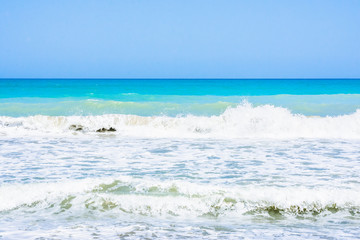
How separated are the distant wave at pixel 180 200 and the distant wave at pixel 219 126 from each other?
521 centimetres

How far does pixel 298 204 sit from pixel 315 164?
7.52ft

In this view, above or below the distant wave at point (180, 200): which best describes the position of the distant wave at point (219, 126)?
above

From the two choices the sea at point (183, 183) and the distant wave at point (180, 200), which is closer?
the sea at point (183, 183)

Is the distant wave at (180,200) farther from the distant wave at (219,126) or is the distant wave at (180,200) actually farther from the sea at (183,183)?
the distant wave at (219,126)

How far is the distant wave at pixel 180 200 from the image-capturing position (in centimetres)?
489

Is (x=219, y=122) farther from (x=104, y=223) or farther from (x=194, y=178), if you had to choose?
(x=104, y=223)

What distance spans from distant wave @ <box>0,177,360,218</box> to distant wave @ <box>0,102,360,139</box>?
17.1ft

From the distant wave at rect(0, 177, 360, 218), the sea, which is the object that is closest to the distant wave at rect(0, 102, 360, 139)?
the sea

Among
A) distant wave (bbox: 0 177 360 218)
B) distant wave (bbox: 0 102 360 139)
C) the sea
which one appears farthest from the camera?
distant wave (bbox: 0 102 360 139)

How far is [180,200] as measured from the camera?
5.11 metres

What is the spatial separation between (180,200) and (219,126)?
6581 mm

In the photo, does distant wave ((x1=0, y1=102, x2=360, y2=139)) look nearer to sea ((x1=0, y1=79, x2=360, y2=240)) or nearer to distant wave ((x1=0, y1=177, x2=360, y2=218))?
sea ((x1=0, y1=79, x2=360, y2=240))

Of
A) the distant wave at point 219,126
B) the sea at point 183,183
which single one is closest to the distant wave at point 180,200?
the sea at point 183,183

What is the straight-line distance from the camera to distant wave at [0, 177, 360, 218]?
489cm
